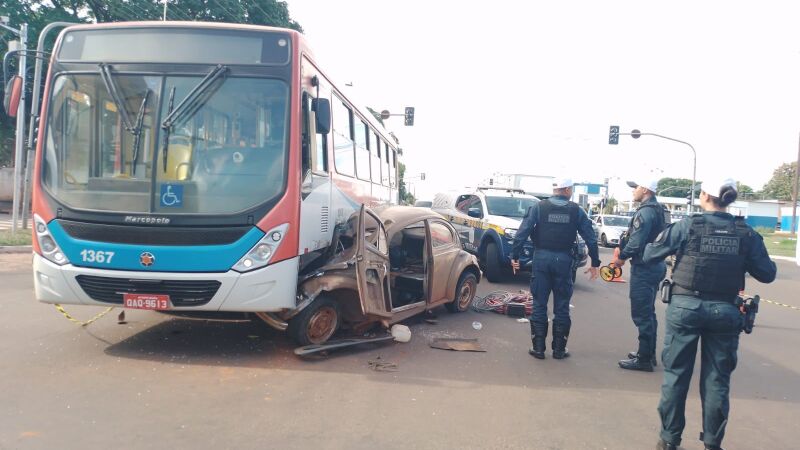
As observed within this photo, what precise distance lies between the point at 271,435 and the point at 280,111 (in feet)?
10.2

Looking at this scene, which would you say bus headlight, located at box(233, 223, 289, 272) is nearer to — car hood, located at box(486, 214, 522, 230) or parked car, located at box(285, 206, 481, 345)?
parked car, located at box(285, 206, 481, 345)

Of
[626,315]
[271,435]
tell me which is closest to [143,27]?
[271,435]

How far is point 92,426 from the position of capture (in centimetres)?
411

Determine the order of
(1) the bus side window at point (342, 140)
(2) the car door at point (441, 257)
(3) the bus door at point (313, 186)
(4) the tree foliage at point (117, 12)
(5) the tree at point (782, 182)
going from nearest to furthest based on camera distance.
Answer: (3) the bus door at point (313, 186) < (1) the bus side window at point (342, 140) < (2) the car door at point (441, 257) < (4) the tree foliage at point (117, 12) < (5) the tree at point (782, 182)

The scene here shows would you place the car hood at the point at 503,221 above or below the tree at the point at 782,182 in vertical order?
below

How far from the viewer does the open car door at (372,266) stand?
6141 mm

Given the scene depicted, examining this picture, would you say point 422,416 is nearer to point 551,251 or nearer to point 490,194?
point 551,251

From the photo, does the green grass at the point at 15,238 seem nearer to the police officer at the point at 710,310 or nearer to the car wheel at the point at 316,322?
the car wheel at the point at 316,322

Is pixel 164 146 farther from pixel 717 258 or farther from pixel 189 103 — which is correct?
pixel 717 258

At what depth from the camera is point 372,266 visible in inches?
251

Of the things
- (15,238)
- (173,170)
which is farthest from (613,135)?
(173,170)

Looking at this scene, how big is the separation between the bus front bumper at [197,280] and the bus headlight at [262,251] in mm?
57

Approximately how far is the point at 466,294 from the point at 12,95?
6390 mm

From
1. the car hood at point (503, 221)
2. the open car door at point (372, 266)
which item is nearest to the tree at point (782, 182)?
the car hood at point (503, 221)
